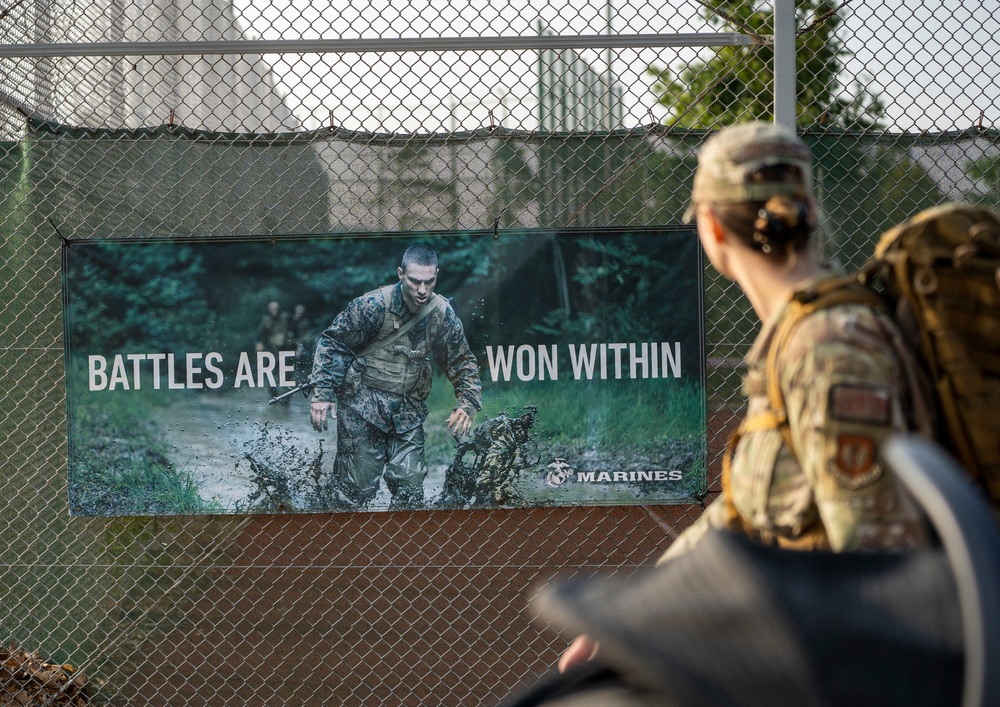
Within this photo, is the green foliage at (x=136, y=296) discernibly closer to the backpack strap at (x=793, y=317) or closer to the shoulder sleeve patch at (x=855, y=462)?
the backpack strap at (x=793, y=317)

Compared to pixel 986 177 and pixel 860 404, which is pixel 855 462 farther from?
pixel 986 177

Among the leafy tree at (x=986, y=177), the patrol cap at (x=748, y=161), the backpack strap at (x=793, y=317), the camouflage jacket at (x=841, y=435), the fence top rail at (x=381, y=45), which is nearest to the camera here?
the camouflage jacket at (x=841, y=435)

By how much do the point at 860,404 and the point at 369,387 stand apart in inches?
93.5

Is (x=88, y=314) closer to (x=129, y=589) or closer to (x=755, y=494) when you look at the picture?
(x=129, y=589)

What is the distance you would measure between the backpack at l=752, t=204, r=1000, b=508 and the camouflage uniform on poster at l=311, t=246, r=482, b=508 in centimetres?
209

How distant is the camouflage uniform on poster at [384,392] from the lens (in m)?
3.61

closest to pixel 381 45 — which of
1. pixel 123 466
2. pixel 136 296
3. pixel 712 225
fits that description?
pixel 136 296

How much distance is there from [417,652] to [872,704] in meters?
3.15

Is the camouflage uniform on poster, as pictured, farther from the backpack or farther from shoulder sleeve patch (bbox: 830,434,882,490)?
shoulder sleeve patch (bbox: 830,434,882,490)

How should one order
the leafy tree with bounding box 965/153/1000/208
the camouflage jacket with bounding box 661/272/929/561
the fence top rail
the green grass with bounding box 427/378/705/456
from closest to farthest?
the camouflage jacket with bounding box 661/272/929/561
the fence top rail
the green grass with bounding box 427/378/705/456
the leafy tree with bounding box 965/153/1000/208

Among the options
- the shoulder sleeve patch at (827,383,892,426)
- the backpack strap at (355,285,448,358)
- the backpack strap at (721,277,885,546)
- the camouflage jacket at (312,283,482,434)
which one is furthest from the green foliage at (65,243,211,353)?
the shoulder sleeve patch at (827,383,892,426)

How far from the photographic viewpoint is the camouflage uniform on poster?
142 inches

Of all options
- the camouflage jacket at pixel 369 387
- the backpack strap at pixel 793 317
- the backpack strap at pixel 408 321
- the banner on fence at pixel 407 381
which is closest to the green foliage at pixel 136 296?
the banner on fence at pixel 407 381

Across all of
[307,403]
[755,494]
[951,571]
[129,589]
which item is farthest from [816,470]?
[129,589]
